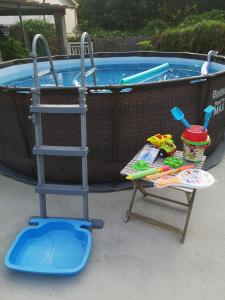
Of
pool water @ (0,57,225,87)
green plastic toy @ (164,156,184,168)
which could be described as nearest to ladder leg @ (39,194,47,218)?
green plastic toy @ (164,156,184,168)

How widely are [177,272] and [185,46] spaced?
10.1 m

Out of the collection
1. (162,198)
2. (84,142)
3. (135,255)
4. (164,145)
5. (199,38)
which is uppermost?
(199,38)

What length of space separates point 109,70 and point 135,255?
551 cm

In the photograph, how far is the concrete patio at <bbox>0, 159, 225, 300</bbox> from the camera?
1942 millimetres

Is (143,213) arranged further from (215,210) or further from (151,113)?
(151,113)

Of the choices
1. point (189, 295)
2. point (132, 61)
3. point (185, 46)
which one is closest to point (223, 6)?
point (185, 46)

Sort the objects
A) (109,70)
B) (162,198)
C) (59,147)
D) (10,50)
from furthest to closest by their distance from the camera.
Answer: (10,50) → (109,70) → (162,198) → (59,147)

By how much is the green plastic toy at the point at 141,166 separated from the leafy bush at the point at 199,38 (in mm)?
8790

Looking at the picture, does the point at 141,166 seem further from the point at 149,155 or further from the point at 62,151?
the point at 62,151

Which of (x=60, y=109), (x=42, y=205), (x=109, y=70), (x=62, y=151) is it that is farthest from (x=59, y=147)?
(x=109, y=70)

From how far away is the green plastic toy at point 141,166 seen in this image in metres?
2.39

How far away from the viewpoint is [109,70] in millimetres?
7027

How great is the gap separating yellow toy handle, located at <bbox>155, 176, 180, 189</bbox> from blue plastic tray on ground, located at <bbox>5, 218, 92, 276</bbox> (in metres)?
0.66

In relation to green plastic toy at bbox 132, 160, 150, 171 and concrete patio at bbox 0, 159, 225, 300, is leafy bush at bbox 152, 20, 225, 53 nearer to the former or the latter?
concrete patio at bbox 0, 159, 225, 300
